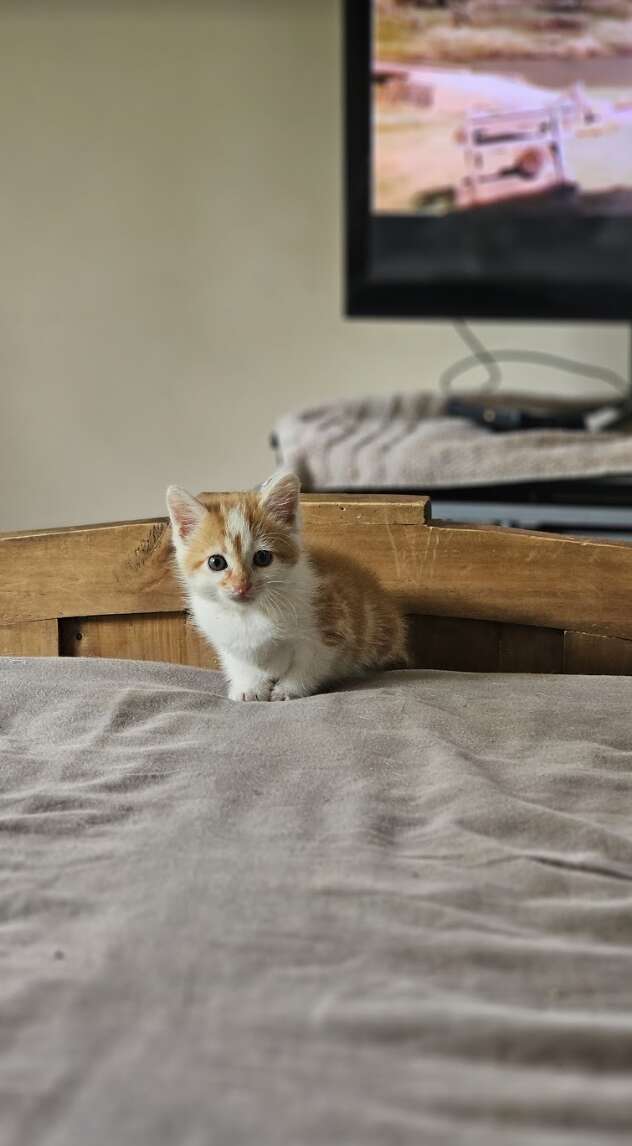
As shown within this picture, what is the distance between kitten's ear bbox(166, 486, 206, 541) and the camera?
46.5 inches

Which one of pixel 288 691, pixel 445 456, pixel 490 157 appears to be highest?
pixel 490 157

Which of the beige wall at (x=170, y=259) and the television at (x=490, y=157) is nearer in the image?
the television at (x=490, y=157)

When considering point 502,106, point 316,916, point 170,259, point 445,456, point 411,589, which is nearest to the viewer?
point 316,916

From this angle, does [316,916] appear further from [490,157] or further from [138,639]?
[490,157]

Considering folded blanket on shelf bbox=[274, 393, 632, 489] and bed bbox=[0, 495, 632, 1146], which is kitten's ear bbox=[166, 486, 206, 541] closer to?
bed bbox=[0, 495, 632, 1146]

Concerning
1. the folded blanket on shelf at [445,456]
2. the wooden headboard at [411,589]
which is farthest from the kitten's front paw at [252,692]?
the folded blanket on shelf at [445,456]

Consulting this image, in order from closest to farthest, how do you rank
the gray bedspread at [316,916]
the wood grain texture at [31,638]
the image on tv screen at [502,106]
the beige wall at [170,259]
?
1. the gray bedspread at [316,916]
2. the wood grain texture at [31,638]
3. the image on tv screen at [502,106]
4. the beige wall at [170,259]

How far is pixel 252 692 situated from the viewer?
3.85ft

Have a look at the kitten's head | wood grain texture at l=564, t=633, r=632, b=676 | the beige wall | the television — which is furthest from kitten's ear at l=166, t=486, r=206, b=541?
the beige wall

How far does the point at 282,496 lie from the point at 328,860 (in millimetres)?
440

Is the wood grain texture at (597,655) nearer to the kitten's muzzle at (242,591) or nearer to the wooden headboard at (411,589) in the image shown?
the wooden headboard at (411,589)

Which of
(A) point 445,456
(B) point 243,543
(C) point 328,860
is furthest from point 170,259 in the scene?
(C) point 328,860

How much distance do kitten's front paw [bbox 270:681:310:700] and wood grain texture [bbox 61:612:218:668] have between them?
0.16 m

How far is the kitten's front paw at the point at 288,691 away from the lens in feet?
3.89
